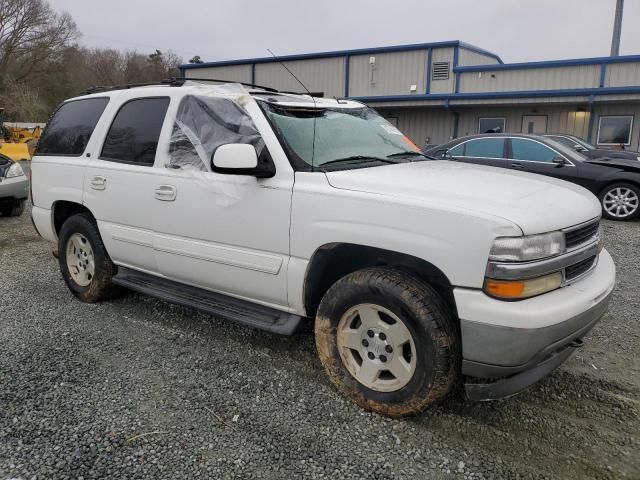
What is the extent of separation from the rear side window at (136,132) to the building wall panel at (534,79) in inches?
720

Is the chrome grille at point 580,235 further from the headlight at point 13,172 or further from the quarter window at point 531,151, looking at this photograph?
the headlight at point 13,172

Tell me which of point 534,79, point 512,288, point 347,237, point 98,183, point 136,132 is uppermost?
point 534,79

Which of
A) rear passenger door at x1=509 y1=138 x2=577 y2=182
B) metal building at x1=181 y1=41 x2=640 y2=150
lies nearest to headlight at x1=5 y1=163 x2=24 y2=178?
rear passenger door at x1=509 y1=138 x2=577 y2=182

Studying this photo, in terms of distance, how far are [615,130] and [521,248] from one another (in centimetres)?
1917

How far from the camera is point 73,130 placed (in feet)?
16.1

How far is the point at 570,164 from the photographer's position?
376 inches

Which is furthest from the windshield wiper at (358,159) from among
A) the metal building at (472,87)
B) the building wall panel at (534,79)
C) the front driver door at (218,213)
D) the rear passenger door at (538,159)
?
the building wall panel at (534,79)

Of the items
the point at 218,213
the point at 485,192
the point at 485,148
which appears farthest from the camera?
the point at 485,148

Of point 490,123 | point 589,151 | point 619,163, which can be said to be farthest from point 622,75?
point 619,163

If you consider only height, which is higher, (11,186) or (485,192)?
(485,192)

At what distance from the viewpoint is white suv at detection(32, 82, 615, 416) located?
102 inches

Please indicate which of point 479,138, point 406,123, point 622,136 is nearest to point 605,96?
point 622,136

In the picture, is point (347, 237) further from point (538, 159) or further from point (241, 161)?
point (538, 159)

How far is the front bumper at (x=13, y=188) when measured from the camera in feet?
30.0
